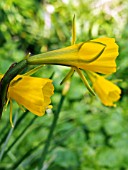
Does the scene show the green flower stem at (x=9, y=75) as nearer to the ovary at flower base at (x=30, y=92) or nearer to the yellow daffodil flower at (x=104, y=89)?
the ovary at flower base at (x=30, y=92)

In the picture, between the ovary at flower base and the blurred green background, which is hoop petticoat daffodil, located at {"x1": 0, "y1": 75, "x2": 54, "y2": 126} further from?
the blurred green background

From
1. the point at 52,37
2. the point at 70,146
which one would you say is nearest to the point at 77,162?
the point at 70,146

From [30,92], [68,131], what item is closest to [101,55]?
[30,92]

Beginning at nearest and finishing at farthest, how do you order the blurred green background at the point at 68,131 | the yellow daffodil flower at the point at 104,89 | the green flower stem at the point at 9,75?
1. the green flower stem at the point at 9,75
2. the yellow daffodil flower at the point at 104,89
3. the blurred green background at the point at 68,131

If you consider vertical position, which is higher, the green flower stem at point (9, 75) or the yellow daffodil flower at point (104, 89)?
the green flower stem at point (9, 75)

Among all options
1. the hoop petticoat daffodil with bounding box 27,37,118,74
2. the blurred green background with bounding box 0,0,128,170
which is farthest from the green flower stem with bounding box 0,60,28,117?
the blurred green background with bounding box 0,0,128,170

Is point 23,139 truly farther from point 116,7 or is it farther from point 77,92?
point 116,7

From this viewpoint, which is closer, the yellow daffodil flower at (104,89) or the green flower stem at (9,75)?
the green flower stem at (9,75)

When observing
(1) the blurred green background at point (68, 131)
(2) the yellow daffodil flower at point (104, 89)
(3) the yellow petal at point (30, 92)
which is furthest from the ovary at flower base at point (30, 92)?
(1) the blurred green background at point (68, 131)
